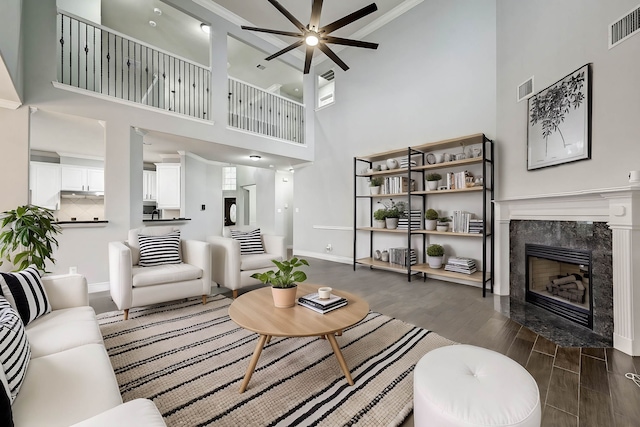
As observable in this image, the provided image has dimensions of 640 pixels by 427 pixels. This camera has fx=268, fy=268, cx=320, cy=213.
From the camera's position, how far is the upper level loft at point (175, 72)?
12.9 feet

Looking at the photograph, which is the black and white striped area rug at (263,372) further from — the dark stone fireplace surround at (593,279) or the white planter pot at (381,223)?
the white planter pot at (381,223)

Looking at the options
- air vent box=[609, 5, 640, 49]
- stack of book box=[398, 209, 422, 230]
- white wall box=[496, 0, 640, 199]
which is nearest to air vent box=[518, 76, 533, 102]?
white wall box=[496, 0, 640, 199]

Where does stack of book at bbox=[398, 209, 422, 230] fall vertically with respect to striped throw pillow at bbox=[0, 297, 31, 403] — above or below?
above

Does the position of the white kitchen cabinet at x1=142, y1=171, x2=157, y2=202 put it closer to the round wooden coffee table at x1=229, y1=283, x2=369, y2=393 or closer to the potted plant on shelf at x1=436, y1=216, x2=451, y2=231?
the round wooden coffee table at x1=229, y1=283, x2=369, y2=393

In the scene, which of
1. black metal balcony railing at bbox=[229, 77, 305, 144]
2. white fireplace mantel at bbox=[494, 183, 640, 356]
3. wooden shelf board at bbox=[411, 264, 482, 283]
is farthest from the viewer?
black metal balcony railing at bbox=[229, 77, 305, 144]

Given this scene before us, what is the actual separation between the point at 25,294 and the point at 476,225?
4145 millimetres

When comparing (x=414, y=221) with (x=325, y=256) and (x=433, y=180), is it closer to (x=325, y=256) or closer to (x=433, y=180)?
(x=433, y=180)

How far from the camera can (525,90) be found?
2934mm

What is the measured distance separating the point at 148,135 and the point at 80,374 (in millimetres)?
3932

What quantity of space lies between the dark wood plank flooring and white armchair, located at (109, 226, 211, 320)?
56cm

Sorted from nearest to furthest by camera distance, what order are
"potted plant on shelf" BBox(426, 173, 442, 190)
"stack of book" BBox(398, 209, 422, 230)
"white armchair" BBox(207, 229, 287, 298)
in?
"white armchair" BBox(207, 229, 287, 298), "potted plant on shelf" BBox(426, 173, 442, 190), "stack of book" BBox(398, 209, 422, 230)

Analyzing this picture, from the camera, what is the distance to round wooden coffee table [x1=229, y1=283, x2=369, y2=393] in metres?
1.45

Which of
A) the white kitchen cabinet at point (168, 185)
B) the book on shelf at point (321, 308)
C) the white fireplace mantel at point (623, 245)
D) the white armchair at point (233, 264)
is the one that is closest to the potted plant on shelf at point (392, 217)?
the white armchair at point (233, 264)

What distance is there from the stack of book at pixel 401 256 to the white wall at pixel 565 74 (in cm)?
149
